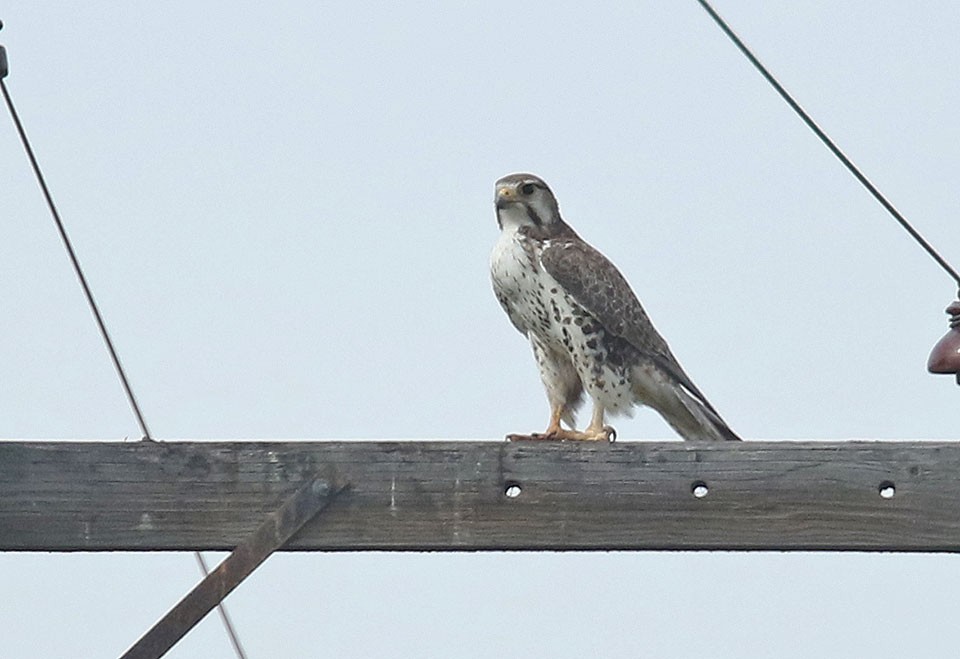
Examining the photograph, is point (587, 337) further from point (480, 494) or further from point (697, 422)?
point (480, 494)

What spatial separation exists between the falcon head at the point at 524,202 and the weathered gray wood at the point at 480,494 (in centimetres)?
196

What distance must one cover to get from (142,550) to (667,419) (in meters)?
2.08

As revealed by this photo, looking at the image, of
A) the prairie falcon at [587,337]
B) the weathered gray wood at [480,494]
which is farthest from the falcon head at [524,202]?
the weathered gray wood at [480,494]

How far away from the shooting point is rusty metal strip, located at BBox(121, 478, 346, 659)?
2695mm

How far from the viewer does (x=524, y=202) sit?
4.77 m

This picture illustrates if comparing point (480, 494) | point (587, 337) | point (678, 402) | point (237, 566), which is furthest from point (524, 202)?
point (237, 566)

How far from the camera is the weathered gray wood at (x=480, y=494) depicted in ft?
9.16

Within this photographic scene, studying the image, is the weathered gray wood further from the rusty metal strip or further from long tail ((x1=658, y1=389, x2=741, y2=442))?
long tail ((x1=658, y1=389, x2=741, y2=442))

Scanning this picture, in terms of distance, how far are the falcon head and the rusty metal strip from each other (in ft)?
6.68

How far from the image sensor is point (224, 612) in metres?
3.00

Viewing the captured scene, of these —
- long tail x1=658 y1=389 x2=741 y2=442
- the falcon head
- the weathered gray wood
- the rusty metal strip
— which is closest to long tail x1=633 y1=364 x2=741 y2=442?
long tail x1=658 y1=389 x2=741 y2=442

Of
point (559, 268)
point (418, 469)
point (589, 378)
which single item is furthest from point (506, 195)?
point (418, 469)

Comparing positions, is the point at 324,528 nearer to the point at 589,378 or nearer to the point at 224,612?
the point at 224,612

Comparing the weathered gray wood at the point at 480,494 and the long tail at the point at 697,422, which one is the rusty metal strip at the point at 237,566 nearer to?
the weathered gray wood at the point at 480,494
